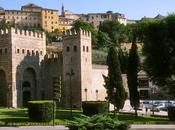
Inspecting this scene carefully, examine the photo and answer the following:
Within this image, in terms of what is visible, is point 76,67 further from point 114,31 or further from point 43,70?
point 114,31

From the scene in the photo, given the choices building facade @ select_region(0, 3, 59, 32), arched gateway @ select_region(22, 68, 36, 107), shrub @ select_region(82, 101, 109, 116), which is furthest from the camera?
building facade @ select_region(0, 3, 59, 32)

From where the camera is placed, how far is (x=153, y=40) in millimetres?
53719

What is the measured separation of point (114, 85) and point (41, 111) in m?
12.1

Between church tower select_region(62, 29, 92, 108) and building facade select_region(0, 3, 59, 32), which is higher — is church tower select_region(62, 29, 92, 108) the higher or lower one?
the lower one

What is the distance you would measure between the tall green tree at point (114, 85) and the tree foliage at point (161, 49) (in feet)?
12.5

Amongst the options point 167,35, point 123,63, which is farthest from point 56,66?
point 123,63

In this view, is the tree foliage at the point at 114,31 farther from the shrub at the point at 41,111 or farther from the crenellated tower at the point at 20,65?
the shrub at the point at 41,111

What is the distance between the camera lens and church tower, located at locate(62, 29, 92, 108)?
6181 centimetres

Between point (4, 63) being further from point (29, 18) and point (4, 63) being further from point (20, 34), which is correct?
point (29, 18)

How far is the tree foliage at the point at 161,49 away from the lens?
52438 mm

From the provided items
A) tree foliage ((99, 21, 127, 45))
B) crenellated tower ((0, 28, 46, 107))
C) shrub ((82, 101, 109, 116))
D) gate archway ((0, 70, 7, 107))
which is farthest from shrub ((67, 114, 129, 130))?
tree foliage ((99, 21, 127, 45))

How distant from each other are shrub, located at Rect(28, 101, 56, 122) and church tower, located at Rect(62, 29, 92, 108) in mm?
16245

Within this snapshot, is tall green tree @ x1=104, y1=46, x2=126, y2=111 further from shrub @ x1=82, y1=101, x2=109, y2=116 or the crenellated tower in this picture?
the crenellated tower

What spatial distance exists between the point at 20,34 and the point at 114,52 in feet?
52.5
